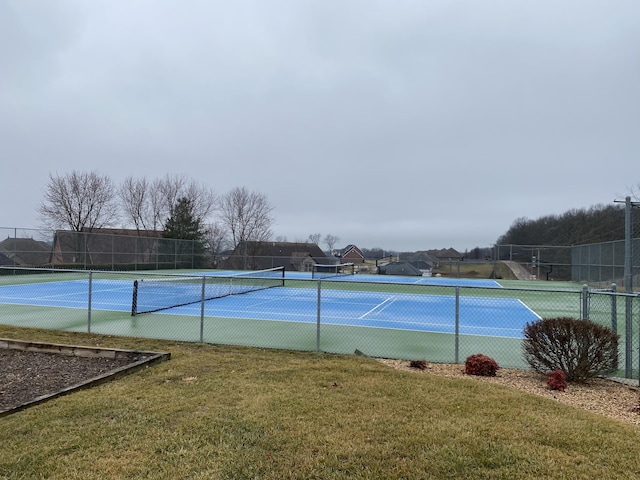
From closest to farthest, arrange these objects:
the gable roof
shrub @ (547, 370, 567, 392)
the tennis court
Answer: shrub @ (547, 370, 567, 392) < the tennis court < the gable roof

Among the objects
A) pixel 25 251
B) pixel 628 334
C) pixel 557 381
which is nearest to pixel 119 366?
pixel 557 381

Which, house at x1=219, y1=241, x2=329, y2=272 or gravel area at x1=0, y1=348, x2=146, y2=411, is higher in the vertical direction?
house at x1=219, y1=241, x2=329, y2=272

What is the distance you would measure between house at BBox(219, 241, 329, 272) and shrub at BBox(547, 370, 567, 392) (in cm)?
2904

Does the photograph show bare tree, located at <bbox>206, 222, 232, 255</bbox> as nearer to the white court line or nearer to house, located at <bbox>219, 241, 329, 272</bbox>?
house, located at <bbox>219, 241, 329, 272</bbox>

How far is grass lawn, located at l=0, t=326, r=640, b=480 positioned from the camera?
10.4ft

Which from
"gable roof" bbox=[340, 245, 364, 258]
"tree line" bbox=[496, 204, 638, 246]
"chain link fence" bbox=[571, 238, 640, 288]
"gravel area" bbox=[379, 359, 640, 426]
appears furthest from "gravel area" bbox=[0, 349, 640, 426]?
"gable roof" bbox=[340, 245, 364, 258]

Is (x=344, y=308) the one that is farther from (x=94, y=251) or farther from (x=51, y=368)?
(x=94, y=251)

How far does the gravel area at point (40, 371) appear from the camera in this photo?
5035mm

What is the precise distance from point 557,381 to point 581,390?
36cm

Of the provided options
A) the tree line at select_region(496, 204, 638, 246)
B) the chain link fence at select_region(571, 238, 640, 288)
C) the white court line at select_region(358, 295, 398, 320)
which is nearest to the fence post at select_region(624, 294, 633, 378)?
the white court line at select_region(358, 295, 398, 320)

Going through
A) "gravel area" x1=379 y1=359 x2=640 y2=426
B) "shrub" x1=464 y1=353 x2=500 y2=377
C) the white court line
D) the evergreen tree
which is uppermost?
the evergreen tree

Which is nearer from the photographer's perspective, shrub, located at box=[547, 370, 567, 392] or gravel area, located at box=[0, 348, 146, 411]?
gravel area, located at box=[0, 348, 146, 411]

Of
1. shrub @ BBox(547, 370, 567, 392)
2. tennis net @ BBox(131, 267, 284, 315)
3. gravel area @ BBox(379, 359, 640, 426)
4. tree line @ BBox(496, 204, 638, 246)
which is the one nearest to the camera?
gravel area @ BBox(379, 359, 640, 426)

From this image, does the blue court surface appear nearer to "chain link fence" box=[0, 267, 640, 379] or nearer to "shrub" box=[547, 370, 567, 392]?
"chain link fence" box=[0, 267, 640, 379]
